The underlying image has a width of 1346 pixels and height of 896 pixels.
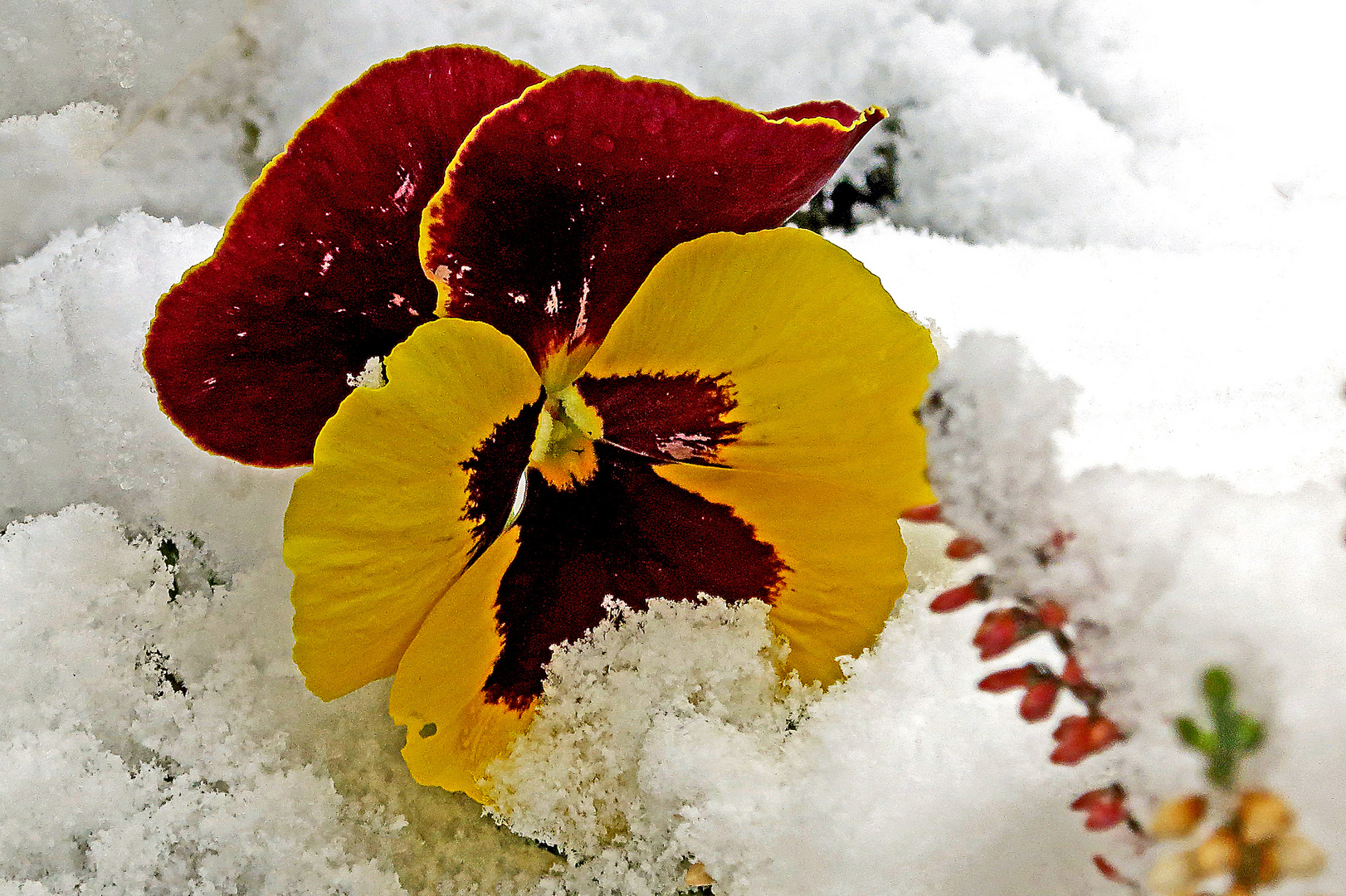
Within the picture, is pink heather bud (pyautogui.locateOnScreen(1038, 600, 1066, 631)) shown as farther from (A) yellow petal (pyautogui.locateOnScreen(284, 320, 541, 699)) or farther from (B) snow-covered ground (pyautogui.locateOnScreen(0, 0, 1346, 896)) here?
(A) yellow petal (pyautogui.locateOnScreen(284, 320, 541, 699))

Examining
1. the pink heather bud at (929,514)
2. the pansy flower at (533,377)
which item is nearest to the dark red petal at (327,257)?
the pansy flower at (533,377)

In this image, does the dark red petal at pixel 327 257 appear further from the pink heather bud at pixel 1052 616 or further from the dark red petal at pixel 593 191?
the pink heather bud at pixel 1052 616

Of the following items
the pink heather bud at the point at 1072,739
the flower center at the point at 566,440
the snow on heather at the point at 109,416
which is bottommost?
the snow on heather at the point at 109,416

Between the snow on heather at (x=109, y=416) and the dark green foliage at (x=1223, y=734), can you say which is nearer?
the dark green foliage at (x=1223, y=734)

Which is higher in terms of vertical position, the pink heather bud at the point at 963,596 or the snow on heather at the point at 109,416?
the pink heather bud at the point at 963,596

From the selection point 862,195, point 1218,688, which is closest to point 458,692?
point 1218,688

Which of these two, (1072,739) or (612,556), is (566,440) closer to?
(612,556)

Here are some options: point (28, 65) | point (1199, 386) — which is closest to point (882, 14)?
point (1199, 386)

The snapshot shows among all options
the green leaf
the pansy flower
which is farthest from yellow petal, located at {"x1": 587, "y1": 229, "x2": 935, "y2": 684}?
the green leaf
